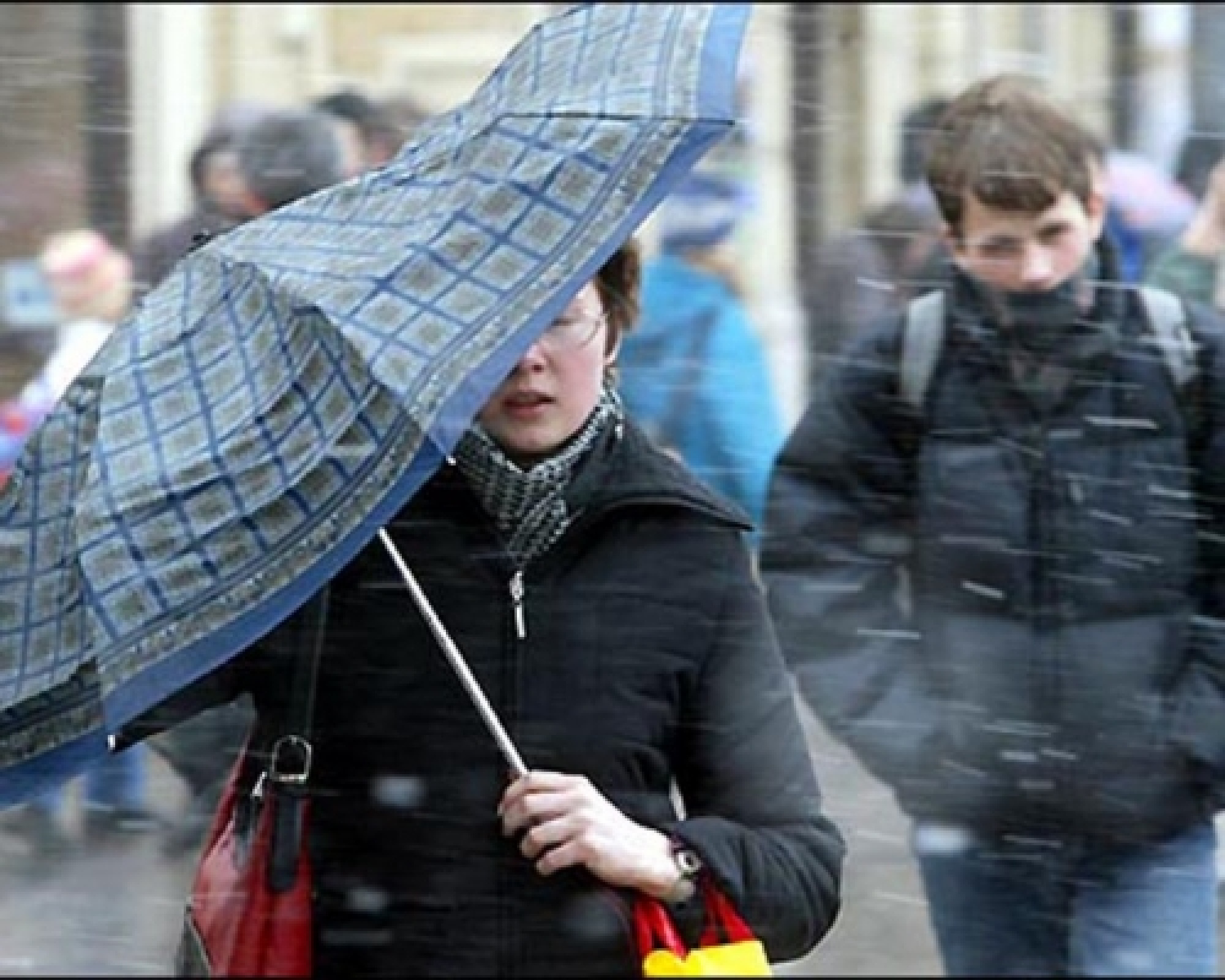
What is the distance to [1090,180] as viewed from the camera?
4906mm

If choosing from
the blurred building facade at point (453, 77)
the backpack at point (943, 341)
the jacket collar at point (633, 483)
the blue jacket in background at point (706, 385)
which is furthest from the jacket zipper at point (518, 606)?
the blurred building facade at point (453, 77)

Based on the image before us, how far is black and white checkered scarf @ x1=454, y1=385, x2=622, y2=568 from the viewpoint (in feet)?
12.1

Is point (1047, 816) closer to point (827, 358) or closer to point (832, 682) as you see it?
point (832, 682)

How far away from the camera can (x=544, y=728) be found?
374 centimetres

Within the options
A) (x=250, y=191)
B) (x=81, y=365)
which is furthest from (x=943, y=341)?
(x=81, y=365)

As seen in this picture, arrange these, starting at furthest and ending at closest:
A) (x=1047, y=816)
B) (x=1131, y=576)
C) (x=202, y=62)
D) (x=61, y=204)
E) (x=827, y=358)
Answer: (x=202, y=62) < (x=61, y=204) < (x=827, y=358) < (x=1047, y=816) < (x=1131, y=576)

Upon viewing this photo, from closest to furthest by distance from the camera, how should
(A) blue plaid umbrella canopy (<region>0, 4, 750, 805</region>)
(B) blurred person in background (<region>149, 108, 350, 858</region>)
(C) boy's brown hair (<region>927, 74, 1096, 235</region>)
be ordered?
1. (A) blue plaid umbrella canopy (<region>0, 4, 750, 805</region>)
2. (C) boy's brown hair (<region>927, 74, 1096, 235</region>)
3. (B) blurred person in background (<region>149, 108, 350, 858</region>)

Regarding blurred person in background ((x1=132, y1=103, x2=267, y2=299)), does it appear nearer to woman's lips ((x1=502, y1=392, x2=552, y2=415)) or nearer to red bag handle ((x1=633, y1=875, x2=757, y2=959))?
woman's lips ((x1=502, y1=392, x2=552, y2=415))

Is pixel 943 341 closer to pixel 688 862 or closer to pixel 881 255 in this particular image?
pixel 688 862

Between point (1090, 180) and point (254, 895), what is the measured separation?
1.88 m

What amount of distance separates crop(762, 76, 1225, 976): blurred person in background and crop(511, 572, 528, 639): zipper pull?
1139mm

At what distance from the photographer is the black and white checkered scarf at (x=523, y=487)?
145 inches

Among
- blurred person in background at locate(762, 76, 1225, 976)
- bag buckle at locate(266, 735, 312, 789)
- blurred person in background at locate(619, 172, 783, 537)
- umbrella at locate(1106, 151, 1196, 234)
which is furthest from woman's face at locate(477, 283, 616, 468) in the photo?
umbrella at locate(1106, 151, 1196, 234)

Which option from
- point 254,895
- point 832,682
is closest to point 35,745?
point 254,895
